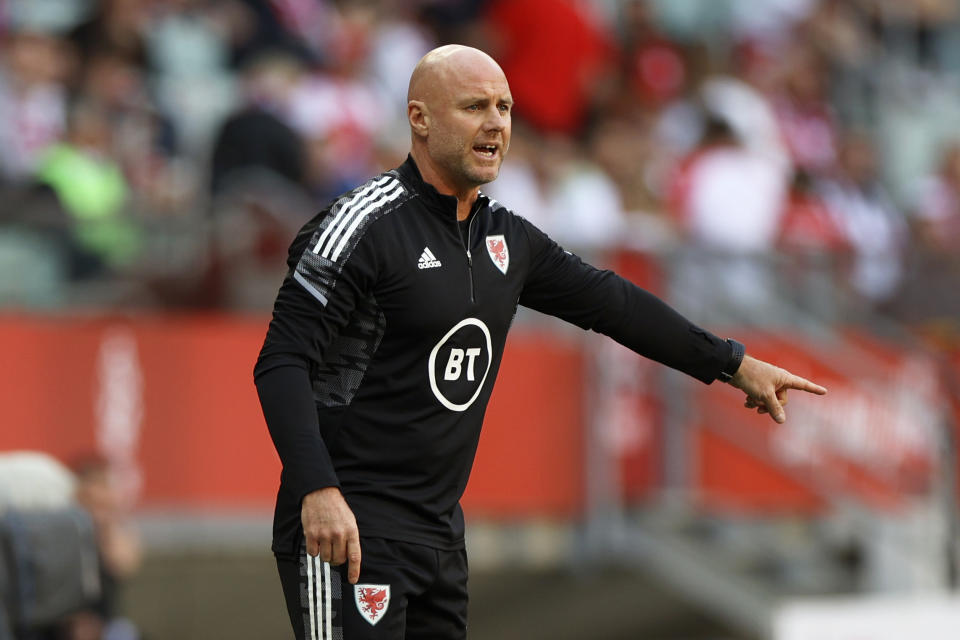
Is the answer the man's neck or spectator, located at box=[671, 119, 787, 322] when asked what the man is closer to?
the man's neck

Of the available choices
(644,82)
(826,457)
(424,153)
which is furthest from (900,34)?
(424,153)

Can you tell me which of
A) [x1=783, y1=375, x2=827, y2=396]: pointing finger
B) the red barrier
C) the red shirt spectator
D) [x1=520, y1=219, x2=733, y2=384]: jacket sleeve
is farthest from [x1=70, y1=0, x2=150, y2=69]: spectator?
[x1=783, y1=375, x2=827, y2=396]: pointing finger

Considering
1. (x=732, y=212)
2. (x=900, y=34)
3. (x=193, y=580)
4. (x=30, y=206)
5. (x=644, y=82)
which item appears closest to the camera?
(x=30, y=206)

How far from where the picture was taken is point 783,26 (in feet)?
52.1

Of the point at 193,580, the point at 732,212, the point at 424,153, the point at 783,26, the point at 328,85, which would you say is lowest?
the point at 193,580

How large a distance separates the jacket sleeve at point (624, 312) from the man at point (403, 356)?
0.57ft

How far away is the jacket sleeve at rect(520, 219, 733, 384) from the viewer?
5.35m

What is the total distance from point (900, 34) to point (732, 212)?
5.90 metres

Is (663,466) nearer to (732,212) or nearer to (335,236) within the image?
(732,212)

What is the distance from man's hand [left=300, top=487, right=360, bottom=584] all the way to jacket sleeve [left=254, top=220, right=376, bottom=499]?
0.10 ft

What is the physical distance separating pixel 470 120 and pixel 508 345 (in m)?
5.86

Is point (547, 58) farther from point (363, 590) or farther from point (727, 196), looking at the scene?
point (363, 590)

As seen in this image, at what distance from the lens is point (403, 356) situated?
491 cm

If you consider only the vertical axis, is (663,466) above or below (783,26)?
below
